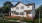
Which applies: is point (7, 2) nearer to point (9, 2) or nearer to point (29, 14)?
point (9, 2)

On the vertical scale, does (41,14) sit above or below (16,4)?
below

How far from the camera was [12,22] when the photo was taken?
116 inches

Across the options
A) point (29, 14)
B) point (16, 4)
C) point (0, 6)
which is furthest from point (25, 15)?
point (0, 6)

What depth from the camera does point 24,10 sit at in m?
2.89

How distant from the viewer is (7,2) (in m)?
2.90

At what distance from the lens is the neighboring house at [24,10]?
286cm

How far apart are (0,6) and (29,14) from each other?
0.66 m

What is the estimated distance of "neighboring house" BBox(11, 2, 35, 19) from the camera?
286 centimetres

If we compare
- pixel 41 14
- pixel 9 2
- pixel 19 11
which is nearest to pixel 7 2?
pixel 9 2

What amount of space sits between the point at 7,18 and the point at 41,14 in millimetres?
749

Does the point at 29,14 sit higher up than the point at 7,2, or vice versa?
the point at 7,2

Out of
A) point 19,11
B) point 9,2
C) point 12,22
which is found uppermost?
point 9,2

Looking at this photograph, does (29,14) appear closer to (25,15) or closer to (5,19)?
(25,15)

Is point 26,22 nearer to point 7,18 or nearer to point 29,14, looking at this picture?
point 29,14
